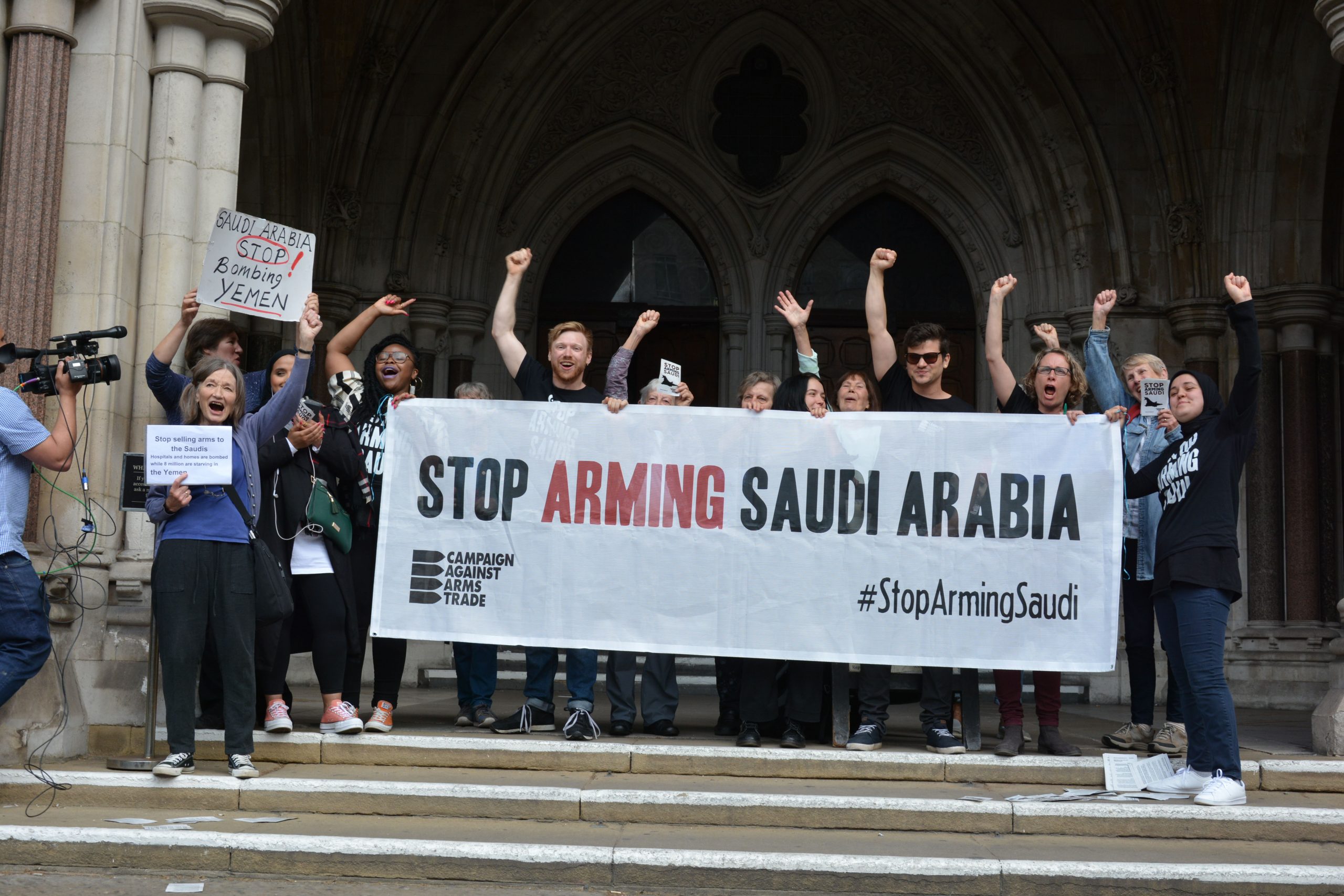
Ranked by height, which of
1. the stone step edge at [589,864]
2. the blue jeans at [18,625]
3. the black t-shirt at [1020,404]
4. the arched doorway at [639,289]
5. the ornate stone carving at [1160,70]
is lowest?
the stone step edge at [589,864]

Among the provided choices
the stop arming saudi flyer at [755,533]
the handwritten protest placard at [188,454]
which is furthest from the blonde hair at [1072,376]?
the handwritten protest placard at [188,454]

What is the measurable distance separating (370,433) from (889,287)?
8.14 metres

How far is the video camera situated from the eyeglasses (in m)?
3.77

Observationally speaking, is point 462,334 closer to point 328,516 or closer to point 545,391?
point 545,391

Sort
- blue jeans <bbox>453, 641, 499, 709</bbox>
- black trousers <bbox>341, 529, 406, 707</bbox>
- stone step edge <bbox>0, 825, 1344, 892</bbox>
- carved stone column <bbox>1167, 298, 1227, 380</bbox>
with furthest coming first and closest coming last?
carved stone column <bbox>1167, 298, 1227, 380</bbox> < blue jeans <bbox>453, 641, 499, 709</bbox> < black trousers <bbox>341, 529, 406, 707</bbox> < stone step edge <bbox>0, 825, 1344, 892</bbox>

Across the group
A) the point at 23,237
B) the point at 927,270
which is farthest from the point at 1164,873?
the point at 927,270

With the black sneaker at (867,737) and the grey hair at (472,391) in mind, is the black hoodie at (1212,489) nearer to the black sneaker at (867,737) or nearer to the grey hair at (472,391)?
the black sneaker at (867,737)

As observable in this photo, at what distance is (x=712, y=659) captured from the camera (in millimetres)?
11203

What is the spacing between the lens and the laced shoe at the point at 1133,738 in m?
7.01

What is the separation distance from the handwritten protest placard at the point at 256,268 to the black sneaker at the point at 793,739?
3.23m

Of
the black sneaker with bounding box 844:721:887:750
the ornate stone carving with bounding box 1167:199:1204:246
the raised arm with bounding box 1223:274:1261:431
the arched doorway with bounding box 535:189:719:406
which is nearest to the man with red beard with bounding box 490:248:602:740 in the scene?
the black sneaker with bounding box 844:721:887:750

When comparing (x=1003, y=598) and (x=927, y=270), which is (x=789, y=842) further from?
(x=927, y=270)

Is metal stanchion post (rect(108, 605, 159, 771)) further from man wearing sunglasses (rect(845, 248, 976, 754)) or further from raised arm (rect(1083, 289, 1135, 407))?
raised arm (rect(1083, 289, 1135, 407))

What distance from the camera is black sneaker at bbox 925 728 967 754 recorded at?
Result: 6480mm
